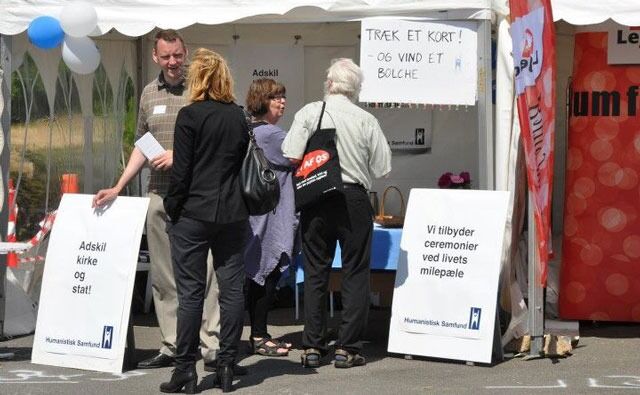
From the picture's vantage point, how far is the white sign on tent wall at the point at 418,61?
7.45m

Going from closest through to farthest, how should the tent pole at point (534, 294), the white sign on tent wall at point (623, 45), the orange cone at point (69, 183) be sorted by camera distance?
the tent pole at point (534, 294)
the white sign on tent wall at point (623, 45)
the orange cone at point (69, 183)

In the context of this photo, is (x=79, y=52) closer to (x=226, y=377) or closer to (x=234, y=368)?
(x=234, y=368)

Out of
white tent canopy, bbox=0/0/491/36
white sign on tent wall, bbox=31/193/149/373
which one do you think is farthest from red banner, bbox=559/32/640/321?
white sign on tent wall, bbox=31/193/149/373

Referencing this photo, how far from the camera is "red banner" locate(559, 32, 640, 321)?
7.96 meters

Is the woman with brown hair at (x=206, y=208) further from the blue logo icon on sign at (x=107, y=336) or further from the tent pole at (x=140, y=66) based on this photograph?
the tent pole at (x=140, y=66)

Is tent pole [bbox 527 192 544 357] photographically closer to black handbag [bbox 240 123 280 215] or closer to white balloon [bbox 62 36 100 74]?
black handbag [bbox 240 123 280 215]

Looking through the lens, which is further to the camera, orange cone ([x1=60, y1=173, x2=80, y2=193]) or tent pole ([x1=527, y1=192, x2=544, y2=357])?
orange cone ([x1=60, y1=173, x2=80, y2=193])

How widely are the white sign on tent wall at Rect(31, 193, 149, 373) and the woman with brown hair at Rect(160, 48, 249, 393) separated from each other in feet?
1.84

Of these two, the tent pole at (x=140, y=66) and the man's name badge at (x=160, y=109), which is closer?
the man's name badge at (x=160, y=109)

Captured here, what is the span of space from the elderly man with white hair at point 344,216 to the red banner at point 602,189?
1.74 meters

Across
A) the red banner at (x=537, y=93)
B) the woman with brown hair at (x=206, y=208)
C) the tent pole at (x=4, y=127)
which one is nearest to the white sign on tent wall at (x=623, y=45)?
the red banner at (x=537, y=93)

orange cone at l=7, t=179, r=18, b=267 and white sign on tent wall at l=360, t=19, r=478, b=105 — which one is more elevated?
white sign on tent wall at l=360, t=19, r=478, b=105

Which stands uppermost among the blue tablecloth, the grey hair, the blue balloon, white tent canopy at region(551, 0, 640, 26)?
white tent canopy at region(551, 0, 640, 26)

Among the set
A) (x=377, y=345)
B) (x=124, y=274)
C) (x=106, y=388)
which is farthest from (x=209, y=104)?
(x=377, y=345)
